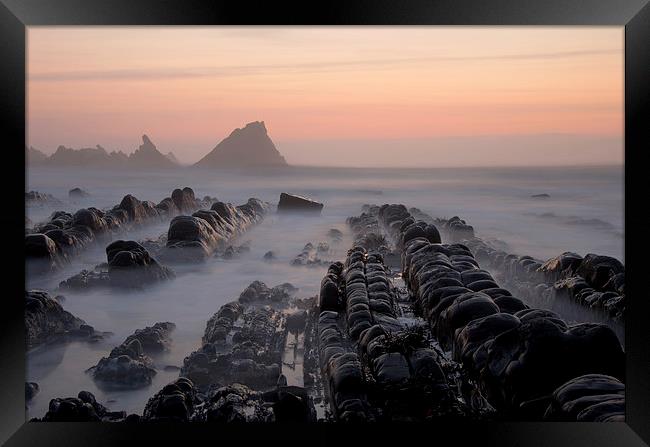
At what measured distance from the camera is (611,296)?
468cm

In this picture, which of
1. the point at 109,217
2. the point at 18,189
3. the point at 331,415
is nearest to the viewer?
the point at 18,189

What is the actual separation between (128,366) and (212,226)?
117 cm

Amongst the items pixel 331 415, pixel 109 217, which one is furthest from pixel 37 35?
pixel 331 415

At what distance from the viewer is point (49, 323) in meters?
4.55

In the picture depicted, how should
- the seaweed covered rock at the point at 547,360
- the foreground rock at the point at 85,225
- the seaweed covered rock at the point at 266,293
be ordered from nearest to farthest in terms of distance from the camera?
1. the seaweed covered rock at the point at 547,360
2. the foreground rock at the point at 85,225
3. the seaweed covered rock at the point at 266,293

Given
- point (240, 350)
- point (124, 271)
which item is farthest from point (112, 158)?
point (240, 350)

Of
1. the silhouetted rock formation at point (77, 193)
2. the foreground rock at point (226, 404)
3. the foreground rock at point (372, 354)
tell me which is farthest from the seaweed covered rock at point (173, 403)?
the silhouetted rock formation at point (77, 193)

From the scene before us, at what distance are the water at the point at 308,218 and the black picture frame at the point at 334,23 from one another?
1.03 meters

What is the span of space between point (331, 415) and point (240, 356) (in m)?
0.75

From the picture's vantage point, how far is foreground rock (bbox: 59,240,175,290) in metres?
4.78

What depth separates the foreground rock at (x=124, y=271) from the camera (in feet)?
15.7

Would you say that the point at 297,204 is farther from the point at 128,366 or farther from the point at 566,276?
the point at 566,276

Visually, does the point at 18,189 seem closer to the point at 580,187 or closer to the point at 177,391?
the point at 177,391

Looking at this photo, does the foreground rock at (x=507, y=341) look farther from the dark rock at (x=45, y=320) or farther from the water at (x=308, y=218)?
the dark rock at (x=45, y=320)
